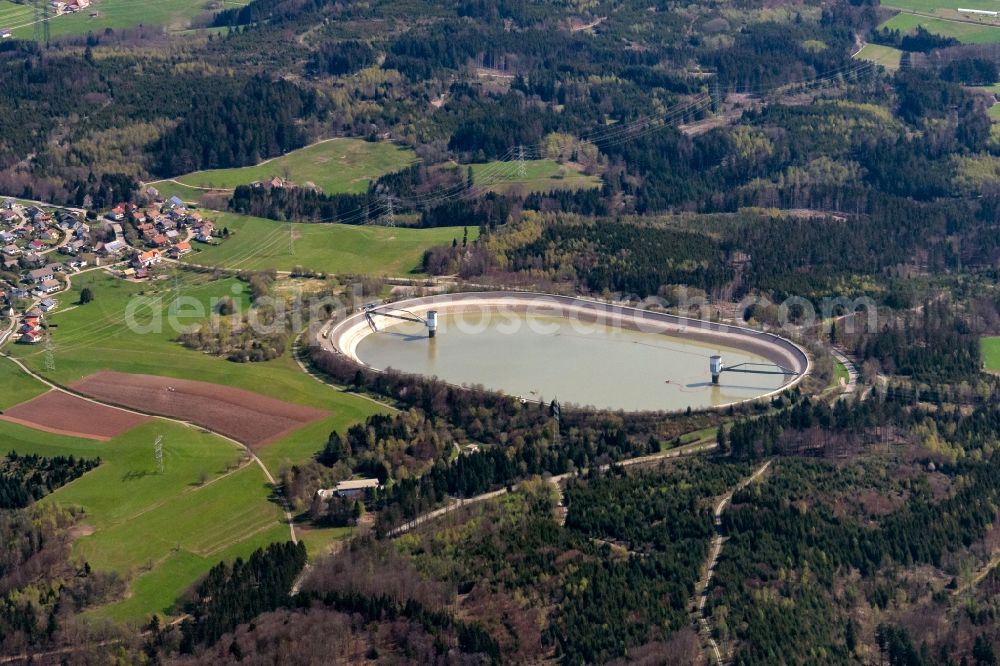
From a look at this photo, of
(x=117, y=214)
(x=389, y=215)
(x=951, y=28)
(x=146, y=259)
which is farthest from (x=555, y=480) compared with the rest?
(x=951, y=28)

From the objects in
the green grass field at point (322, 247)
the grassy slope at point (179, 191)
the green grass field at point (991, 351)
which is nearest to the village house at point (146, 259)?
the green grass field at point (322, 247)

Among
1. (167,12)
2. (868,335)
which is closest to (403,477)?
(868,335)

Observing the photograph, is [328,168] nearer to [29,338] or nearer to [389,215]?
[389,215]

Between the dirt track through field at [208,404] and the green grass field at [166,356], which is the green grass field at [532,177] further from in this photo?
the dirt track through field at [208,404]

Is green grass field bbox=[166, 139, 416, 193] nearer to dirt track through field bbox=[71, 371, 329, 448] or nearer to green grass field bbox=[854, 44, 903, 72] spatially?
dirt track through field bbox=[71, 371, 329, 448]

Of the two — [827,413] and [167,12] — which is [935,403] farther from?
[167,12]
